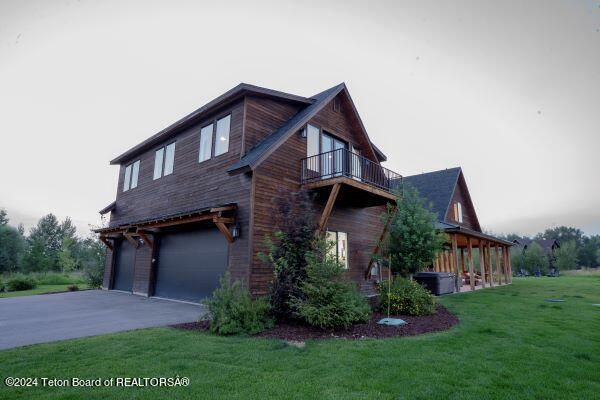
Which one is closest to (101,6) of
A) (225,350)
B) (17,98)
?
(17,98)

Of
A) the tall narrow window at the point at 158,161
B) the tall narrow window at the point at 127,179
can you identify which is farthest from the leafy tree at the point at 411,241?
the tall narrow window at the point at 127,179

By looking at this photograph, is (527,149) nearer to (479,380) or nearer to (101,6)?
(479,380)

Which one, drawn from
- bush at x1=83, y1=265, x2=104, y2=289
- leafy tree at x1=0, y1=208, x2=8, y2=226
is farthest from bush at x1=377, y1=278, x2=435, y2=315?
leafy tree at x1=0, y1=208, x2=8, y2=226

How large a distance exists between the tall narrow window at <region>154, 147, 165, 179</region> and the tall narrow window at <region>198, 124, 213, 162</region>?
329cm

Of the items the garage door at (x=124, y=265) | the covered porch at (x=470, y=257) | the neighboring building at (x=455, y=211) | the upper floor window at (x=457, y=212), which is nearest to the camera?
the garage door at (x=124, y=265)

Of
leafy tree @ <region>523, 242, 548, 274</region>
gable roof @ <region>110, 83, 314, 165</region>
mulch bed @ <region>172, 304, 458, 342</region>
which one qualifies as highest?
gable roof @ <region>110, 83, 314, 165</region>

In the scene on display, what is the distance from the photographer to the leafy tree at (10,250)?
120ft

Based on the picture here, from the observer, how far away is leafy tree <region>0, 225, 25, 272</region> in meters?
36.7

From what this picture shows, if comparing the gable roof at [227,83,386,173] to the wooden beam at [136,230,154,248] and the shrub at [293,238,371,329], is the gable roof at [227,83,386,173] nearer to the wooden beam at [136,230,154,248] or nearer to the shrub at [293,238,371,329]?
the shrub at [293,238,371,329]

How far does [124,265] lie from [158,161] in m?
5.68

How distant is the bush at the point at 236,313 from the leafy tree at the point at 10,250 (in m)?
43.8

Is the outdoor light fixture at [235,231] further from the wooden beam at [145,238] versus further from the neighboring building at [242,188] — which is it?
the wooden beam at [145,238]

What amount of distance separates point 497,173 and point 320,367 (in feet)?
93.4

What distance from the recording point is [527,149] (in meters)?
18.5
